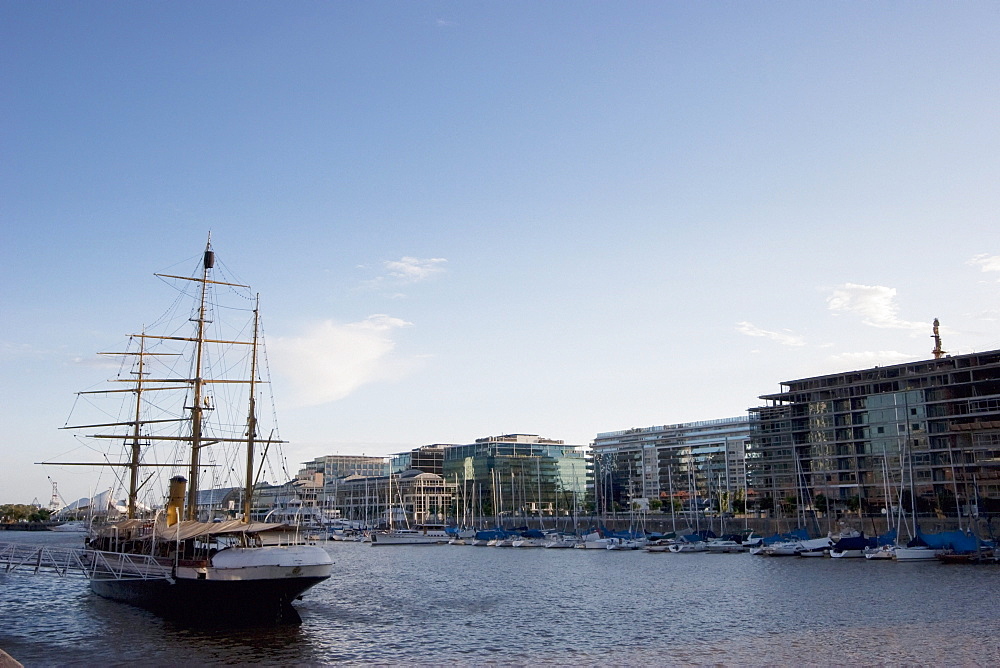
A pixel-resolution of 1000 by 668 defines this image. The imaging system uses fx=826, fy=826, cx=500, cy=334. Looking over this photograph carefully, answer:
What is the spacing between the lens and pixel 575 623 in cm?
4984

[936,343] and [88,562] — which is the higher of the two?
[936,343]

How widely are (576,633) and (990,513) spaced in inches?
4217

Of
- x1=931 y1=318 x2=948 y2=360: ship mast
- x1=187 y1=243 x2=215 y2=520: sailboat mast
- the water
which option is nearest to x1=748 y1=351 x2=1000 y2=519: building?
x1=931 y1=318 x2=948 y2=360: ship mast

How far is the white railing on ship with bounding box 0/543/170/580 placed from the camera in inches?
2010

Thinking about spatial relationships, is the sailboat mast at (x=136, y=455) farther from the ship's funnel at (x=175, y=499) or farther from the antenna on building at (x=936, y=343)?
the antenna on building at (x=936, y=343)

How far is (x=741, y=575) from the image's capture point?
269 ft

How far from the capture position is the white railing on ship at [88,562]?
168 ft

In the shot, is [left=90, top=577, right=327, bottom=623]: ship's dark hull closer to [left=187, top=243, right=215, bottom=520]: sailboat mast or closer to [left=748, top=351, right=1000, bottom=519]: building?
[left=187, top=243, right=215, bottom=520]: sailboat mast

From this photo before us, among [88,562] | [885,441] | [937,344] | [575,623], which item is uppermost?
[937,344]

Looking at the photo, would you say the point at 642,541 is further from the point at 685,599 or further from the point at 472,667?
the point at 472,667

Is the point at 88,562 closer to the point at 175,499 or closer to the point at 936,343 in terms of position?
the point at 175,499

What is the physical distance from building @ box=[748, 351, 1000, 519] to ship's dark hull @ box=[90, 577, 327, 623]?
105m

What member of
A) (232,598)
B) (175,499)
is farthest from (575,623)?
(175,499)

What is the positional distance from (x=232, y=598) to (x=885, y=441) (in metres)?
132
